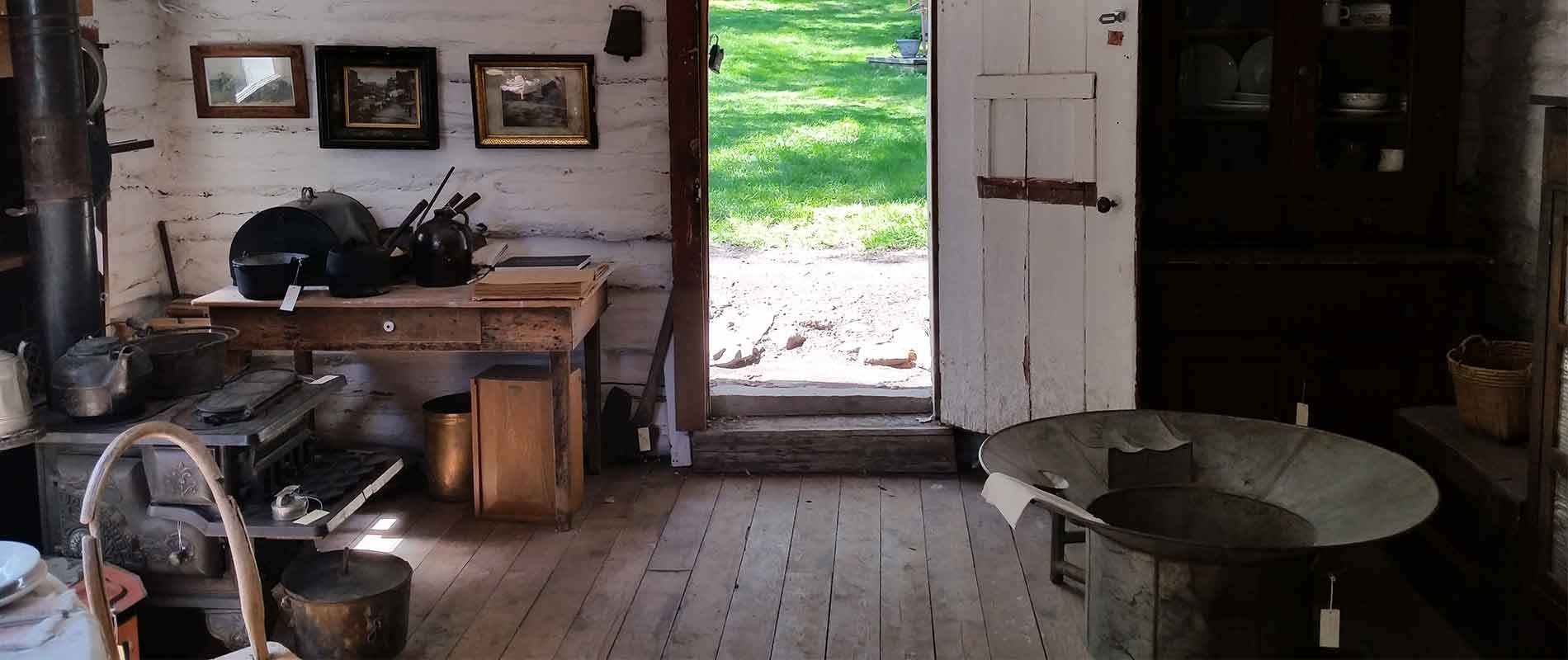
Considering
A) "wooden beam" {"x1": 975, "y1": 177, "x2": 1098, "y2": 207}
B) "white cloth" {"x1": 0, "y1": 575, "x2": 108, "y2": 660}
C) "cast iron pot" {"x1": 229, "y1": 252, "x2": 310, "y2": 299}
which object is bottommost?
"white cloth" {"x1": 0, "y1": 575, "x2": 108, "y2": 660}

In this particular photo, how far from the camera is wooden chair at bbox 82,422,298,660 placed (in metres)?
2.53

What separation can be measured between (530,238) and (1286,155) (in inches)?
116

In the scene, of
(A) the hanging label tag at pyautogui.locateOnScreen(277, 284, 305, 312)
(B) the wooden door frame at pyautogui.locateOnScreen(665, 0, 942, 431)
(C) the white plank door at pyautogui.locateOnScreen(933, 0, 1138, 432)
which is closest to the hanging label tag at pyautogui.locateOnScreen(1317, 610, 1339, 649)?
(C) the white plank door at pyautogui.locateOnScreen(933, 0, 1138, 432)

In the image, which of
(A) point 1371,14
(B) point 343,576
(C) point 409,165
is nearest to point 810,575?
(B) point 343,576

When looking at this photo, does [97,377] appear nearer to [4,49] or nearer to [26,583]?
[4,49]

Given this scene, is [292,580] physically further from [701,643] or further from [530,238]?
[530,238]

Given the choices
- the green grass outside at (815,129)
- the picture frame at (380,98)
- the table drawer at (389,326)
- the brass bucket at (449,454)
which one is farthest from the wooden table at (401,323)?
the green grass outside at (815,129)

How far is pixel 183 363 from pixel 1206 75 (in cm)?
385

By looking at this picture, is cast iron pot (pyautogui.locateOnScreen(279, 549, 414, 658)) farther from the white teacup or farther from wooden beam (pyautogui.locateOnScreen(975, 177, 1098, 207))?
the white teacup

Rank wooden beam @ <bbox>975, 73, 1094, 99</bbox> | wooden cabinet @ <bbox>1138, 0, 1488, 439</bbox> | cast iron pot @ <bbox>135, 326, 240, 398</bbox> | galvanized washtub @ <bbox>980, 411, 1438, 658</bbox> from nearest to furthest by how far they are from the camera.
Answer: galvanized washtub @ <bbox>980, 411, 1438, 658</bbox>, cast iron pot @ <bbox>135, 326, 240, 398</bbox>, wooden beam @ <bbox>975, 73, 1094, 99</bbox>, wooden cabinet @ <bbox>1138, 0, 1488, 439</bbox>

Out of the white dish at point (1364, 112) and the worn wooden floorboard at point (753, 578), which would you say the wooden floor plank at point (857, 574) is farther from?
the white dish at point (1364, 112)

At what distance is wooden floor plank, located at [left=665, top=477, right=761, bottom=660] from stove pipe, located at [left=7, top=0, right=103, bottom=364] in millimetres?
1909

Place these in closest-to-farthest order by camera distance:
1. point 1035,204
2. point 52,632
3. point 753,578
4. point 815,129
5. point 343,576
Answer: point 52,632 < point 343,576 < point 753,578 < point 1035,204 < point 815,129

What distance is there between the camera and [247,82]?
217 inches
